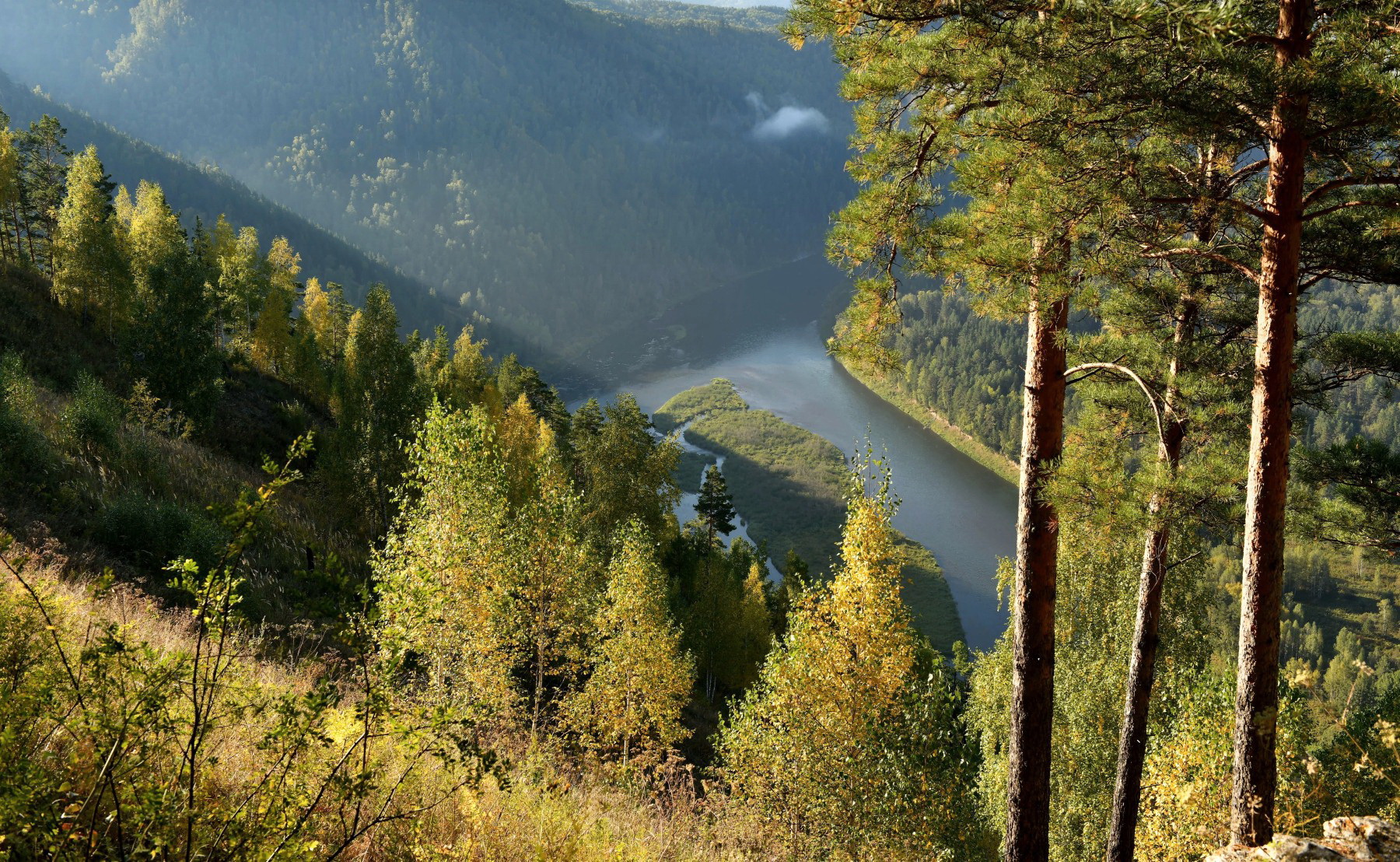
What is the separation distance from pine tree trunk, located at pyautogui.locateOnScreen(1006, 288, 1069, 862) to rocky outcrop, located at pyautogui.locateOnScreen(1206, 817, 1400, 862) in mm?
1602

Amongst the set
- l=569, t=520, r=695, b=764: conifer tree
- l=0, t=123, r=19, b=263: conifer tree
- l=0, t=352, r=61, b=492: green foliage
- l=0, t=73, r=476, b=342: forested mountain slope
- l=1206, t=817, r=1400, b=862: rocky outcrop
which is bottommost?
l=569, t=520, r=695, b=764: conifer tree

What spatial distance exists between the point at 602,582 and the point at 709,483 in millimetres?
22358

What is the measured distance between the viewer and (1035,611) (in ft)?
23.1

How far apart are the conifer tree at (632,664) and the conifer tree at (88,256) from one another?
32214 millimetres

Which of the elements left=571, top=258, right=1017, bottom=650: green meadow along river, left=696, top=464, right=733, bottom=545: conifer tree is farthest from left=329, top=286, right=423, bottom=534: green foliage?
left=696, top=464, right=733, bottom=545: conifer tree

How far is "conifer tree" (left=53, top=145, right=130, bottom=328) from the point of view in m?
35.5

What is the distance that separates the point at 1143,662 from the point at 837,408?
113 meters

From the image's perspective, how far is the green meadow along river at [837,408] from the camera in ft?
248

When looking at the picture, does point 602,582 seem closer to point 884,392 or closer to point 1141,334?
point 1141,334

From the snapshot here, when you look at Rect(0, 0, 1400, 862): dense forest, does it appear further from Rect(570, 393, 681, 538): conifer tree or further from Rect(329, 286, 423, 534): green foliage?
Rect(570, 393, 681, 538): conifer tree

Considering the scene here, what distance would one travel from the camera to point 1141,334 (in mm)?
9383

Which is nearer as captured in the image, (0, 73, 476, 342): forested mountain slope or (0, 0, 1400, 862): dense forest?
(0, 0, 1400, 862): dense forest

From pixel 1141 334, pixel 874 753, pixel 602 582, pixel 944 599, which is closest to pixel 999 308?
pixel 1141 334

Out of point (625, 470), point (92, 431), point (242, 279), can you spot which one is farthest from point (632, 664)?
point (242, 279)
